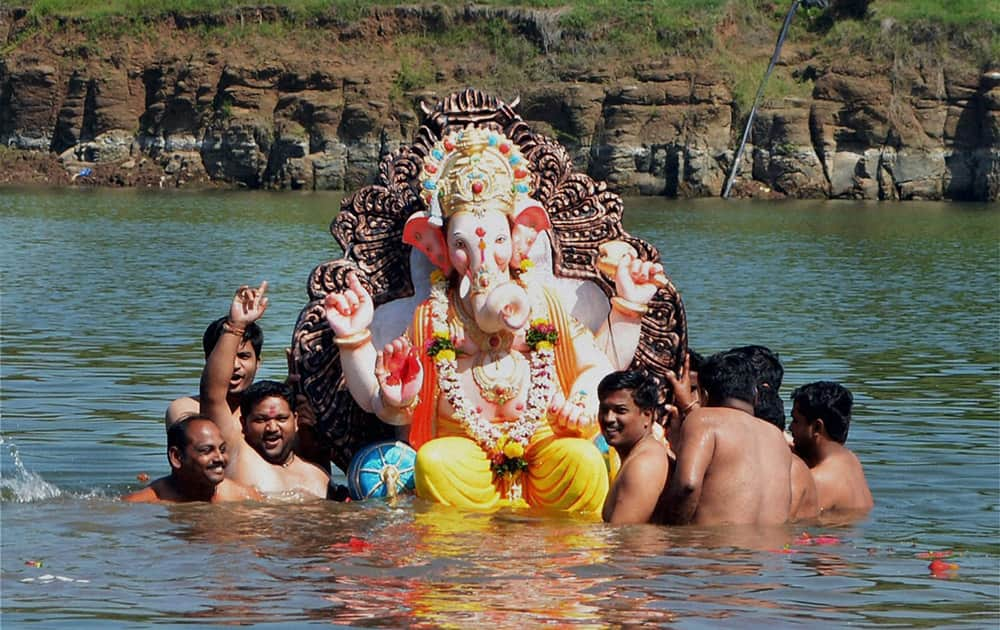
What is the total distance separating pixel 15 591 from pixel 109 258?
19.0 meters

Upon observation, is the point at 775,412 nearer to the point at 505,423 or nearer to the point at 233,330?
the point at 505,423

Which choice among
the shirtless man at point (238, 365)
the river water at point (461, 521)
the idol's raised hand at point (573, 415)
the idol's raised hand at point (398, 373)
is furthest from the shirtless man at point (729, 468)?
the shirtless man at point (238, 365)

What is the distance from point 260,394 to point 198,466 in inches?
21.8

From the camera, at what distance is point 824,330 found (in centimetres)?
1778

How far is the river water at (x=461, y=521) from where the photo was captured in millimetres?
6707

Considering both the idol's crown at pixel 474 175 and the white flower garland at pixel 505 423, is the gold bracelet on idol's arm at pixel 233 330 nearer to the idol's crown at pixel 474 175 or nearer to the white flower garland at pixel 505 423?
the white flower garland at pixel 505 423

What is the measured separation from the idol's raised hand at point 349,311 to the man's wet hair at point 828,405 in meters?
2.15

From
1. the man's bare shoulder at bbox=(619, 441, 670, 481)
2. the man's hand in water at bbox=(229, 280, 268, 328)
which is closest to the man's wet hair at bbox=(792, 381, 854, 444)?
the man's bare shoulder at bbox=(619, 441, 670, 481)

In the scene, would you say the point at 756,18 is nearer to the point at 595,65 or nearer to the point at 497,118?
the point at 595,65

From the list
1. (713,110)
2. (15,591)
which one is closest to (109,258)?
(15,591)

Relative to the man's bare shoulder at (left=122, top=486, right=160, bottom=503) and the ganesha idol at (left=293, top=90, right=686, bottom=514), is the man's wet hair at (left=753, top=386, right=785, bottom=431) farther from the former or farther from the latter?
the man's bare shoulder at (left=122, top=486, right=160, bottom=503)

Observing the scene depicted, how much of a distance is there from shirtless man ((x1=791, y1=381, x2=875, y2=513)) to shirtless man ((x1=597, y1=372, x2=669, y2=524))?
3.30 ft

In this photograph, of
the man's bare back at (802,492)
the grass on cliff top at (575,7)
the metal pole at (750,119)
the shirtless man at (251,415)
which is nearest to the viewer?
the man's bare back at (802,492)

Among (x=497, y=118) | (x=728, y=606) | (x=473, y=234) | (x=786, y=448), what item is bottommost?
(x=728, y=606)
